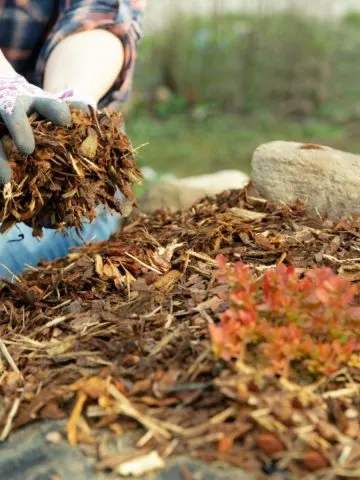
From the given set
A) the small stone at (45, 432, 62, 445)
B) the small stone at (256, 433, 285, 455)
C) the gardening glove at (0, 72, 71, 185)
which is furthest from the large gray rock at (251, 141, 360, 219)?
the small stone at (45, 432, 62, 445)

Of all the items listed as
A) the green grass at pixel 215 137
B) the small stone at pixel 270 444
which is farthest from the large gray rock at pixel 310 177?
the green grass at pixel 215 137

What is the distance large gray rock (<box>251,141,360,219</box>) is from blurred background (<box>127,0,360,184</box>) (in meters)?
5.42

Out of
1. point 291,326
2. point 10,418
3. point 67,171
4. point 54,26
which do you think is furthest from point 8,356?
point 54,26

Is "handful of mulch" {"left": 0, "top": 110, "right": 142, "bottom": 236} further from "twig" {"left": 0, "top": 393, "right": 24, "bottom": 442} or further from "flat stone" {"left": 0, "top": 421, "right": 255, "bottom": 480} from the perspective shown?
"flat stone" {"left": 0, "top": 421, "right": 255, "bottom": 480}

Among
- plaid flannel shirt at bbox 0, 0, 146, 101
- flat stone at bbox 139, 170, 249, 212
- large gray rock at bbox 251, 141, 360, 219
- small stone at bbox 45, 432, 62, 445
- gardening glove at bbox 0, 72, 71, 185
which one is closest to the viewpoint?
small stone at bbox 45, 432, 62, 445

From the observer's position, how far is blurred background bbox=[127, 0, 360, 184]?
360 inches

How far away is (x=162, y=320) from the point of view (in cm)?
204

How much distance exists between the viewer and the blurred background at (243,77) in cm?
916

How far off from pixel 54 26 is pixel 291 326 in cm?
237

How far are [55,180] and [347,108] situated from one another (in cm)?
828

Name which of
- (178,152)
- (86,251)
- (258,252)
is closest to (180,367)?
(258,252)

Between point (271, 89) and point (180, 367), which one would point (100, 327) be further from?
point (271, 89)

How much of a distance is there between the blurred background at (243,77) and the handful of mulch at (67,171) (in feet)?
19.8

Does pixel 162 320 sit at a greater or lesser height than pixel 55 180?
lesser
